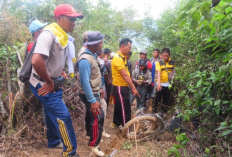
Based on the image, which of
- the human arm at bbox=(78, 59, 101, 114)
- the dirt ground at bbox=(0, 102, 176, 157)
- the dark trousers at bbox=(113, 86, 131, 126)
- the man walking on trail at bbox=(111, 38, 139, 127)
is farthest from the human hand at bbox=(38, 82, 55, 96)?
the dark trousers at bbox=(113, 86, 131, 126)

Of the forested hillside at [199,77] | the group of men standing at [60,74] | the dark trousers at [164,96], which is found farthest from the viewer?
the dark trousers at [164,96]

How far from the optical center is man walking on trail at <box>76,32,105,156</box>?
2.69 metres

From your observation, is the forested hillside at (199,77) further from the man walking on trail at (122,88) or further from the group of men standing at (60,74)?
the man walking on trail at (122,88)

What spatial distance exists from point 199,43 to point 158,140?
1943 mm

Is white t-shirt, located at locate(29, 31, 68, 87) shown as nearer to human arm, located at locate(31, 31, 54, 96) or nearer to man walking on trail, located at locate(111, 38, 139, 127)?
human arm, located at locate(31, 31, 54, 96)

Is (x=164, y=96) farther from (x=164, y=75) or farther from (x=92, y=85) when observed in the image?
(x=92, y=85)

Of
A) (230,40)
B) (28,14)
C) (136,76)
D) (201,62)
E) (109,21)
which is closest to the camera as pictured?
(230,40)

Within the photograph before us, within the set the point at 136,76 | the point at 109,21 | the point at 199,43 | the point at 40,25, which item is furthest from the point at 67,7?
the point at 109,21

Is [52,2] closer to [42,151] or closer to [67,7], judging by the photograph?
[67,7]

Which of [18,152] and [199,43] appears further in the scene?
[199,43]

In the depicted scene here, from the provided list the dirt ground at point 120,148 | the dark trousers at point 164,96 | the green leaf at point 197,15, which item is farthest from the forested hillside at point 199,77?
the dark trousers at point 164,96

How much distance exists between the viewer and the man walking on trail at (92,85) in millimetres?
2689

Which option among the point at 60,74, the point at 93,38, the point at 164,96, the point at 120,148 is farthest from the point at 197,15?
the point at 164,96

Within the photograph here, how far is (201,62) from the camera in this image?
2.97 m
